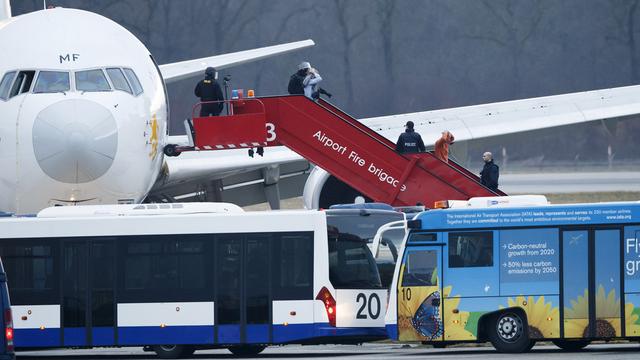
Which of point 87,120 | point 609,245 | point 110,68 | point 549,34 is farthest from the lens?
point 549,34

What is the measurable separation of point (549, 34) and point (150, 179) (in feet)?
94.0

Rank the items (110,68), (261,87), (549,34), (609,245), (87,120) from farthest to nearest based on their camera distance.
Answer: (261,87) < (549,34) < (110,68) < (87,120) < (609,245)

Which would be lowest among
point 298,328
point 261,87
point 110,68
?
point 298,328

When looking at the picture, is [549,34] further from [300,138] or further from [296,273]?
[296,273]

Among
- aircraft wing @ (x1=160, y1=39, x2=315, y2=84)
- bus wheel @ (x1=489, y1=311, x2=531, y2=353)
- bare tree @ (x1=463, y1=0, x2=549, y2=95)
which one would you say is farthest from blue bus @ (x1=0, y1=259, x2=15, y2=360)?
bare tree @ (x1=463, y1=0, x2=549, y2=95)

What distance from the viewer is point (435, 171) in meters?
21.4

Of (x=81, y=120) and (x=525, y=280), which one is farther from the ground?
(x=81, y=120)

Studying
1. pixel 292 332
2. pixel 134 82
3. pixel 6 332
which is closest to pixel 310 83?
pixel 134 82

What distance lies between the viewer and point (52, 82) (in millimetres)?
20547

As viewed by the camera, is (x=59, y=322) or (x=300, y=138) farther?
(x=300, y=138)

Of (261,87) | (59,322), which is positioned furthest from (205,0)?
(59,322)

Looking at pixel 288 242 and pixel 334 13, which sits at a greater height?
pixel 334 13

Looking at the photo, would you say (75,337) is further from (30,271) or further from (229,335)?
(229,335)

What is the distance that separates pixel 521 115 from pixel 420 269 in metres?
9.46
